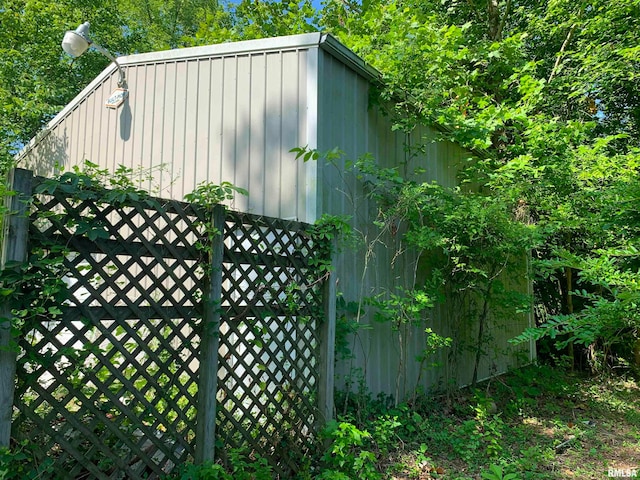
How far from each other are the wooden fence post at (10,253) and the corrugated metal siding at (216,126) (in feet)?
4.73

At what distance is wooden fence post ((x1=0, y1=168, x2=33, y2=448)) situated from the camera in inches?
72.3

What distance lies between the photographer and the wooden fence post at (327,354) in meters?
3.29

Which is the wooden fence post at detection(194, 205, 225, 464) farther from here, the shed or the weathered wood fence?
the shed

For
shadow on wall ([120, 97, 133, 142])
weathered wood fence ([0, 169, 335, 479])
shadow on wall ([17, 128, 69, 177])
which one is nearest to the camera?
weathered wood fence ([0, 169, 335, 479])

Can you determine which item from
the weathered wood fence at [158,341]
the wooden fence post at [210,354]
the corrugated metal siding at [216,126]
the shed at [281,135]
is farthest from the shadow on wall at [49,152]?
the wooden fence post at [210,354]

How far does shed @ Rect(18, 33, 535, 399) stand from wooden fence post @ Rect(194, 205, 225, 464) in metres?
1.20

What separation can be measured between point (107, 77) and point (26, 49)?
6372mm

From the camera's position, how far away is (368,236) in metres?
4.42

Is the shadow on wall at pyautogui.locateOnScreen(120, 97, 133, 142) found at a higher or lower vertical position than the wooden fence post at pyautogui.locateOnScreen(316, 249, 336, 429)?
higher

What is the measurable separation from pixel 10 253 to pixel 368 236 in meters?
3.10

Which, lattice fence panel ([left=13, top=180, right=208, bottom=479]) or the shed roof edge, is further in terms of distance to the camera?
the shed roof edge

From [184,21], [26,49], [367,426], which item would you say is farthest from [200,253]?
[184,21]

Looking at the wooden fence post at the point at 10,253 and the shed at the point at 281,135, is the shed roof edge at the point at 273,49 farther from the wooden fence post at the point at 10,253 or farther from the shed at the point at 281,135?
the wooden fence post at the point at 10,253

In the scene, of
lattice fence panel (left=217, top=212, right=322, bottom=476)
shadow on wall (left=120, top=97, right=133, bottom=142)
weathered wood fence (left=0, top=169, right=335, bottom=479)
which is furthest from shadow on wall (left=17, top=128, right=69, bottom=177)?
lattice fence panel (left=217, top=212, right=322, bottom=476)
